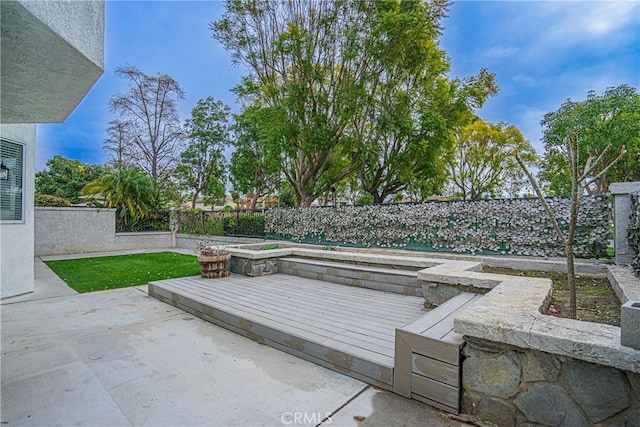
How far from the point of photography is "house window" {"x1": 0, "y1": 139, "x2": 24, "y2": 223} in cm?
482

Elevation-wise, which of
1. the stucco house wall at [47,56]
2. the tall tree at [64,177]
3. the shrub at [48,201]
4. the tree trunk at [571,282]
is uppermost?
the tall tree at [64,177]

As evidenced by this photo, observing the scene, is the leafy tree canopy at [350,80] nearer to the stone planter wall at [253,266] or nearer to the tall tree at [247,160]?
the tall tree at [247,160]

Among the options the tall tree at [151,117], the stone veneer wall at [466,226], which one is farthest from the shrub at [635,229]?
the tall tree at [151,117]

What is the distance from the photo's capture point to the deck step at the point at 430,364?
195 cm

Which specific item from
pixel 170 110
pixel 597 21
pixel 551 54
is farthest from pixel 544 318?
pixel 170 110

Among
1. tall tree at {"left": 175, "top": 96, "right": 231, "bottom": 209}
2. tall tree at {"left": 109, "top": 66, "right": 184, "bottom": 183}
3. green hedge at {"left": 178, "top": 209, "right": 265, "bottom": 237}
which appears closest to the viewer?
green hedge at {"left": 178, "top": 209, "right": 265, "bottom": 237}

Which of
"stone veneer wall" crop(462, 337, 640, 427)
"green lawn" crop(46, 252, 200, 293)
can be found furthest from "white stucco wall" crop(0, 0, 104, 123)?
"green lawn" crop(46, 252, 200, 293)

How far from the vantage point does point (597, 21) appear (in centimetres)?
608

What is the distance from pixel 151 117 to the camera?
18.1 meters

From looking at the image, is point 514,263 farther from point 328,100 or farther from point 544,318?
point 328,100

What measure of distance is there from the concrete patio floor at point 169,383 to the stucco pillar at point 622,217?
4.39 meters

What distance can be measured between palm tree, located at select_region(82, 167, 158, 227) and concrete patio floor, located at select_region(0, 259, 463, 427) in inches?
382

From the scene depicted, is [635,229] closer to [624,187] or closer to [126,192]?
[624,187]

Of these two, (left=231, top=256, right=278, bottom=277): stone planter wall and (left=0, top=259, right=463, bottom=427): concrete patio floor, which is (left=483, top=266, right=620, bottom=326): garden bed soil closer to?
(left=0, top=259, right=463, bottom=427): concrete patio floor
